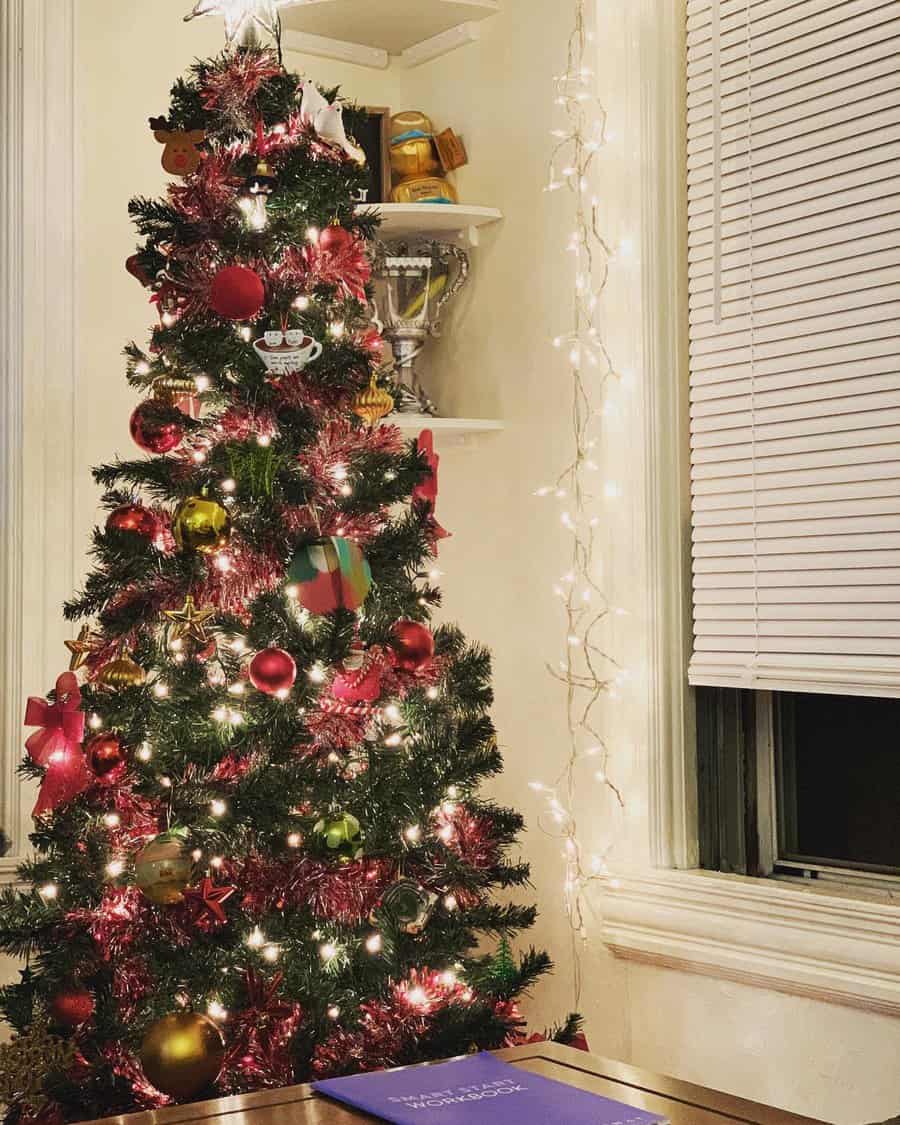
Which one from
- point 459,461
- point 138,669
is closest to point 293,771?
point 138,669

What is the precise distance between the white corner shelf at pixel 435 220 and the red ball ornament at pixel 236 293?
2.78 feet

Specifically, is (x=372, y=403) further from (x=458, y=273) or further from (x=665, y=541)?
(x=458, y=273)

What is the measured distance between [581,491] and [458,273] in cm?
57

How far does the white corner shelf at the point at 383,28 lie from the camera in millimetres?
2986

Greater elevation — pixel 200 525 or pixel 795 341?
pixel 795 341

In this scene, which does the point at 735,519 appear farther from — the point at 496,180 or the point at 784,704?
the point at 496,180

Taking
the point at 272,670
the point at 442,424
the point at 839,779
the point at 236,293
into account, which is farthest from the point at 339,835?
the point at 442,424

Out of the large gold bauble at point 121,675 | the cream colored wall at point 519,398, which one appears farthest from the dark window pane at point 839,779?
the large gold bauble at point 121,675

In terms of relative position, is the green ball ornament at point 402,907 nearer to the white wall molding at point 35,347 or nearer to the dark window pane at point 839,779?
the dark window pane at point 839,779

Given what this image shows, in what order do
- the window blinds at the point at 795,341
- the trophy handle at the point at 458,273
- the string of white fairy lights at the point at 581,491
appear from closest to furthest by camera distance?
the window blinds at the point at 795,341
the string of white fairy lights at the point at 581,491
the trophy handle at the point at 458,273

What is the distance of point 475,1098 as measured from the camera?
4.49 ft

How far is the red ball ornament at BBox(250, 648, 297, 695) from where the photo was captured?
1.92 m

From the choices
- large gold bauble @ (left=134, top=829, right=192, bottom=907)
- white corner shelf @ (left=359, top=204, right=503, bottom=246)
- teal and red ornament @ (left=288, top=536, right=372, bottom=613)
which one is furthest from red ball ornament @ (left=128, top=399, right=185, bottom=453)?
white corner shelf @ (left=359, top=204, right=503, bottom=246)

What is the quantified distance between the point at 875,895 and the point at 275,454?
3.93ft
